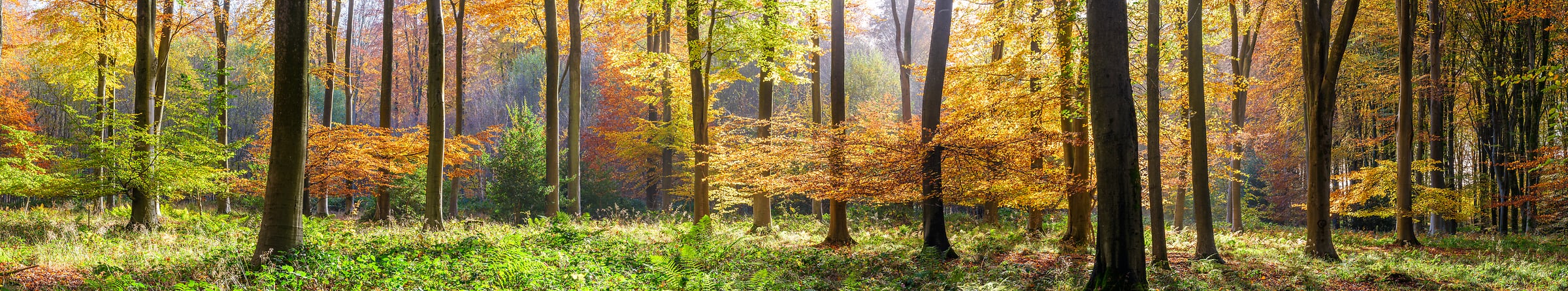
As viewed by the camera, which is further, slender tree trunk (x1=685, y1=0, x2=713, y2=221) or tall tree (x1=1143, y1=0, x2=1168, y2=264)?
slender tree trunk (x1=685, y1=0, x2=713, y2=221)

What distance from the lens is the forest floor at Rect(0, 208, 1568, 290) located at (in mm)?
5816

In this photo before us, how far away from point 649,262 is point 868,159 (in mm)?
3313

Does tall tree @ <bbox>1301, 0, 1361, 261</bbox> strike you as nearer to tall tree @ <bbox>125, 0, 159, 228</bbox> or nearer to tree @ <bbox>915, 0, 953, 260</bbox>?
tree @ <bbox>915, 0, 953, 260</bbox>

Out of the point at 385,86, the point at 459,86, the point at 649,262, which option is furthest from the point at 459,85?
the point at 649,262

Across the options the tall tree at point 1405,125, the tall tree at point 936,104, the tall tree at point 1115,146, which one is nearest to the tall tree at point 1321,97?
the tall tree at point 1405,125

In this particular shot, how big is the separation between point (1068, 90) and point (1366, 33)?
1181cm

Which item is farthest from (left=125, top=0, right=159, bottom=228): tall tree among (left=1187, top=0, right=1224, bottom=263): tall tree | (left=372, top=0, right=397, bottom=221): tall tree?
(left=1187, top=0, right=1224, bottom=263): tall tree

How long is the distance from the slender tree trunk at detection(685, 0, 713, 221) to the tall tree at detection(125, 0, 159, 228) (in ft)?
26.3

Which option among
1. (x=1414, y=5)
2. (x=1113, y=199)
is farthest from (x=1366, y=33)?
(x=1113, y=199)

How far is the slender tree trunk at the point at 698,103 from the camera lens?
12539 mm

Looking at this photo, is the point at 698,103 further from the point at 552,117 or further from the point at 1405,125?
the point at 1405,125

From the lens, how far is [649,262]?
777 centimetres

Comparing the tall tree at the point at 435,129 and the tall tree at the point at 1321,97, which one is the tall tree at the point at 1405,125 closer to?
the tall tree at the point at 1321,97

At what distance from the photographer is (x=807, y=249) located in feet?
35.4
